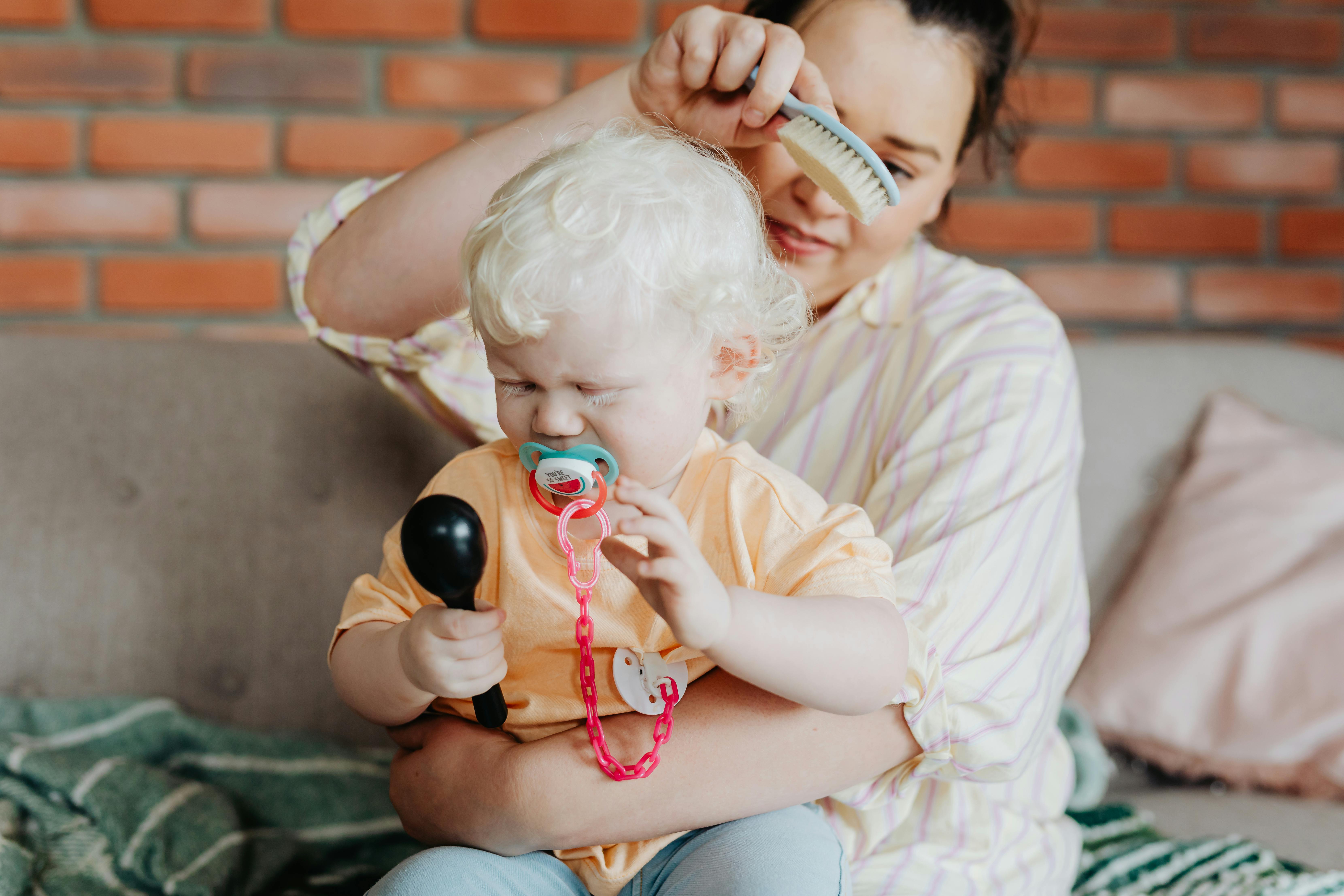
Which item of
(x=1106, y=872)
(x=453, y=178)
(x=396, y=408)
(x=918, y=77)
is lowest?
(x=1106, y=872)

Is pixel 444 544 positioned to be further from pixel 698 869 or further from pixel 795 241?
pixel 795 241

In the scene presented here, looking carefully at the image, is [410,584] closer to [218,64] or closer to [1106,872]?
[1106,872]

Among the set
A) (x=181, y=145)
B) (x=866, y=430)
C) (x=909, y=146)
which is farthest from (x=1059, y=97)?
(x=181, y=145)

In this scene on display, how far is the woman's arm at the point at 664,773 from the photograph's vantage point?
73 centimetres

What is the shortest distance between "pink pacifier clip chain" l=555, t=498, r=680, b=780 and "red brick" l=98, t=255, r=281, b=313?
1.27 meters

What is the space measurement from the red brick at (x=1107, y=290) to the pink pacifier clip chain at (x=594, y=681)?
1.43 m

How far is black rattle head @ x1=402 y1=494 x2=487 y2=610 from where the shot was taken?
0.60m

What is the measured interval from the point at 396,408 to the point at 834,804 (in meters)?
0.80

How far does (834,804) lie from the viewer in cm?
89

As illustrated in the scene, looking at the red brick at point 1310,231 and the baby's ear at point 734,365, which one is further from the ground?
the baby's ear at point 734,365

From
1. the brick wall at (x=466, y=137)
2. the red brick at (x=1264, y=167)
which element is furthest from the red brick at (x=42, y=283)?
the red brick at (x=1264, y=167)

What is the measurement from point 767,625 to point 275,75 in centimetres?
154

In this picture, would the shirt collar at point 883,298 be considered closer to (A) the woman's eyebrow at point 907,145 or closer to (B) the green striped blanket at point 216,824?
(A) the woman's eyebrow at point 907,145

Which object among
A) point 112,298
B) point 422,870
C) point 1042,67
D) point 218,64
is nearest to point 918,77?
point 422,870
